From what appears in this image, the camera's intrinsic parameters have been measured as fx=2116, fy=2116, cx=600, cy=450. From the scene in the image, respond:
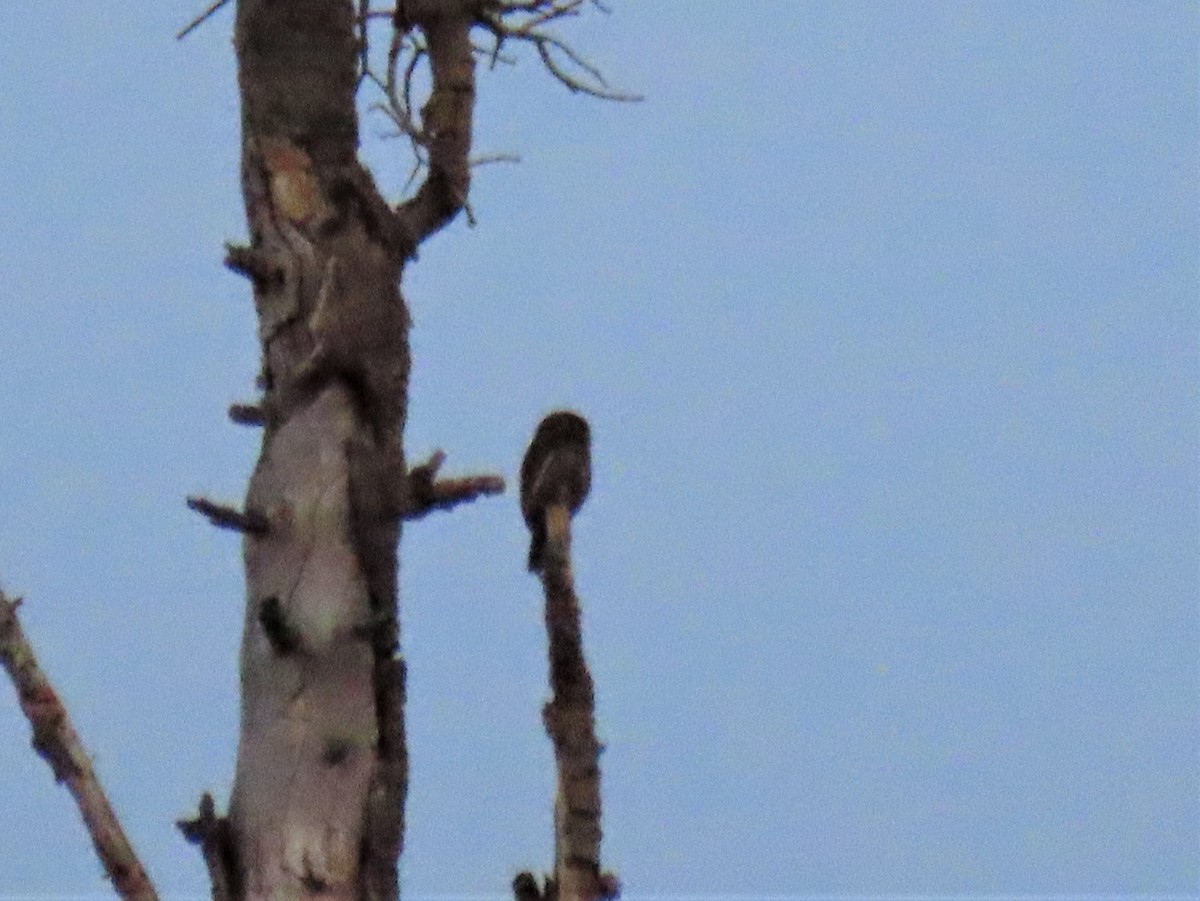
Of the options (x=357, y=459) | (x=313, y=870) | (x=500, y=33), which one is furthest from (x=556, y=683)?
(x=500, y=33)

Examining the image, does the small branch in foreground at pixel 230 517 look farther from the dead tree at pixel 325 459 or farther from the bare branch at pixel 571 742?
the bare branch at pixel 571 742

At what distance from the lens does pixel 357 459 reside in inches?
156

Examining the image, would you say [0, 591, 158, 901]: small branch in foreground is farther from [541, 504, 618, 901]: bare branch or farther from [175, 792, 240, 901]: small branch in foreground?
[541, 504, 618, 901]: bare branch

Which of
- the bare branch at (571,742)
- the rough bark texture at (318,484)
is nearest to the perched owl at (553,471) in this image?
the bare branch at (571,742)

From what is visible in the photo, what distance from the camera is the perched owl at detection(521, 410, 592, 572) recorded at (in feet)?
7.95

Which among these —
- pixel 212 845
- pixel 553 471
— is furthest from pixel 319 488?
pixel 553 471

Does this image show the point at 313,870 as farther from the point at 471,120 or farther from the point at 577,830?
the point at 471,120

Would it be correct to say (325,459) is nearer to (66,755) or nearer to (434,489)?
(434,489)

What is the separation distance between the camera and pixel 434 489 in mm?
3955

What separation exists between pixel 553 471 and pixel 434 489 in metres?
1.54

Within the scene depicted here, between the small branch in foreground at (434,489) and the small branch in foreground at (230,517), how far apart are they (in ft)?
0.90

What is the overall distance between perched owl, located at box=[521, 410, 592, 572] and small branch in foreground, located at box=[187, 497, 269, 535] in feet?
4.63

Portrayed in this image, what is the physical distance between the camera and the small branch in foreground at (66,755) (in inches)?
127

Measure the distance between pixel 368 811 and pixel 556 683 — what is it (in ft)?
4.98
